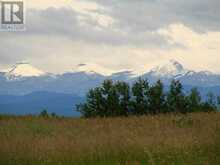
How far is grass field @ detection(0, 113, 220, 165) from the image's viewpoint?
1179cm

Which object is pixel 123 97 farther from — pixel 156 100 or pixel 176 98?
pixel 176 98

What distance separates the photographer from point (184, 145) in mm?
12719

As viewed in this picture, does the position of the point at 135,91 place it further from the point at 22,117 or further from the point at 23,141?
the point at 23,141

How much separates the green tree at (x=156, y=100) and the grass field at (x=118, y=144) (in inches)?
486

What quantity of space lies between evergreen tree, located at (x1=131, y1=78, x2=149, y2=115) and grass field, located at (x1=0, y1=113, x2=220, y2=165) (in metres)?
11.7

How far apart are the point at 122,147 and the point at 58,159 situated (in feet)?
5.56

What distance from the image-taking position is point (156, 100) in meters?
30.2

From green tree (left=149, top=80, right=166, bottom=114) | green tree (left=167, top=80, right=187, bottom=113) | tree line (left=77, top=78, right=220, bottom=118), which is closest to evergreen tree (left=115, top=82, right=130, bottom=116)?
tree line (left=77, top=78, right=220, bottom=118)

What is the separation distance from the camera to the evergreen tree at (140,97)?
29422 millimetres

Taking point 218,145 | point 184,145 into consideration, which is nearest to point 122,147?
point 184,145

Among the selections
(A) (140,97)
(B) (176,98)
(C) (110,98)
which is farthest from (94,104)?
(B) (176,98)

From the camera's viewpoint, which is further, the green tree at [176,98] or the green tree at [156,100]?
the green tree at [176,98]

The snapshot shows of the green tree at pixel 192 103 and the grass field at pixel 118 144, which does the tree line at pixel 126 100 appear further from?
the grass field at pixel 118 144

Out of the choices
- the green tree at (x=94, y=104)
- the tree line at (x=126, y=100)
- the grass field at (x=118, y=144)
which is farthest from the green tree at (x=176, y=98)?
the grass field at (x=118, y=144)
